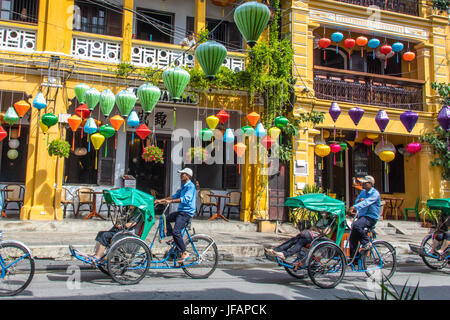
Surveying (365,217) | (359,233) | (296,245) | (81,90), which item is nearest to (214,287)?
(296,245)

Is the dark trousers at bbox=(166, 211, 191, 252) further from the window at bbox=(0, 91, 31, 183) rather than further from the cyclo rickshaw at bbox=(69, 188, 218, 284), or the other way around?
the window at bbox=(0, 91, 31, 183)

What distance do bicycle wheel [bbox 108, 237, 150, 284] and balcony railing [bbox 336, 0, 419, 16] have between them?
12547mm

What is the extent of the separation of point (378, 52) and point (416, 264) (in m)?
9.43

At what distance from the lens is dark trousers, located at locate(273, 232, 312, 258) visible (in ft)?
20.5

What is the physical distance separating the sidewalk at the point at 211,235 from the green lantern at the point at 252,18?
13.2 feet

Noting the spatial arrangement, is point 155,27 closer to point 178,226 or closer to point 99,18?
point 99,18

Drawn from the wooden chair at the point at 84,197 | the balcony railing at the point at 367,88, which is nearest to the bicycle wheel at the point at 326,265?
the wooden chair at the point at 84,197

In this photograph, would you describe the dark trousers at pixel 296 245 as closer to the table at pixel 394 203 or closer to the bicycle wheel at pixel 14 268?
the bicycle wheel at pixel 14 268

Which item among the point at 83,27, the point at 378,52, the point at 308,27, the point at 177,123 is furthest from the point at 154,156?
the point at 378,52

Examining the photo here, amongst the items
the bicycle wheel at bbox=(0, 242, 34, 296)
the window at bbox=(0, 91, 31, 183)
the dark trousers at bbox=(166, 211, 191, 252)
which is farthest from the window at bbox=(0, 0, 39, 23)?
the bicycle wheel at bbox=(0, 242, 34, 296)

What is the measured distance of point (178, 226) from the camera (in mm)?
6508

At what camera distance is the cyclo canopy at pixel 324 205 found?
6.40 meters

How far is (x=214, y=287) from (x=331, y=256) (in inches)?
77.6

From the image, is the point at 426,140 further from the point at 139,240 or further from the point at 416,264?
the point at 139,240
